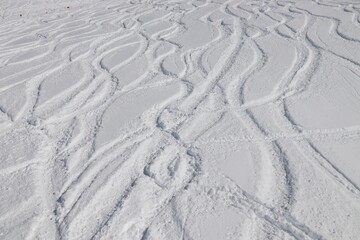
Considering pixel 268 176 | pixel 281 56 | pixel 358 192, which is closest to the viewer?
pixel 358 192

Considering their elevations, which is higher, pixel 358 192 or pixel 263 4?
pixel 358 192

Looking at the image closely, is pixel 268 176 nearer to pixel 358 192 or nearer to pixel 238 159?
pixel 238 159

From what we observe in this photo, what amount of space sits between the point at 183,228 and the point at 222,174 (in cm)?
38

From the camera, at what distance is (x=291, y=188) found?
65.4 inches

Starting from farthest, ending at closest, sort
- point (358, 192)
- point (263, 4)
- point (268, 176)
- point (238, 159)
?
1. point (263, 4)
2. point (238, 159)
3. point (268, 176)
4. point (358, 192)

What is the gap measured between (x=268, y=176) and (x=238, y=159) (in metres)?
0.19

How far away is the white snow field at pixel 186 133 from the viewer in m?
1.56

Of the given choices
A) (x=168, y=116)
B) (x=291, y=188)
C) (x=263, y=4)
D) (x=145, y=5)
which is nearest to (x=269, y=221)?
(x=291, y=188)

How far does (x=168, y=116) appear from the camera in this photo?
92.4 inches

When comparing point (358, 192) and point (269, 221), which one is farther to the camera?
point (358, 192)

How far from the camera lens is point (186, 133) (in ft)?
7.02

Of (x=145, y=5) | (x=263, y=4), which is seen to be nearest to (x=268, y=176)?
(x=263, y=4)

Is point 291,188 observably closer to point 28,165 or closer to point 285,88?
point 285,88

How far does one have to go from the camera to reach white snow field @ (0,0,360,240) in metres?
1.56
